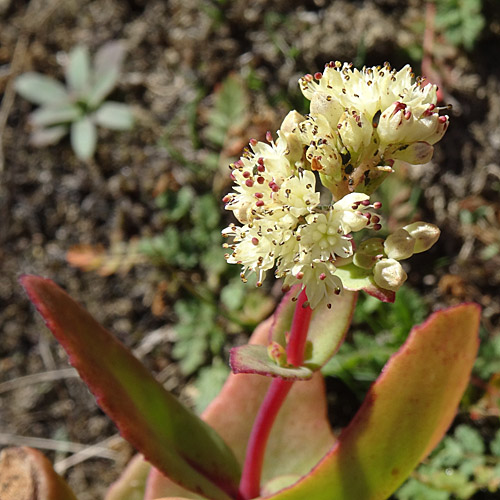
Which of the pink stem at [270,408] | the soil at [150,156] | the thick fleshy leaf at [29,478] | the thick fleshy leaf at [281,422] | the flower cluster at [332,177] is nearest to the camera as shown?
the flower cluster at [332,177]

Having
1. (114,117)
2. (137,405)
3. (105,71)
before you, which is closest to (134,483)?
(137,405)

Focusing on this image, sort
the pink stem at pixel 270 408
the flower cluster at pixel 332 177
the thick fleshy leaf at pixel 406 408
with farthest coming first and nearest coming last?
the thick fleshy leaf at pixel 406 408
the pink stem at pixel 270 408
the flower cluster at pixel 332 177

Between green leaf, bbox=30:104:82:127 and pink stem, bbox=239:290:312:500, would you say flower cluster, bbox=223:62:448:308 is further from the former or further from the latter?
green leaf, bbox=30:104:82:127

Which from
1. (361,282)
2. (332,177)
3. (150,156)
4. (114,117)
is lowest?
(150,156)

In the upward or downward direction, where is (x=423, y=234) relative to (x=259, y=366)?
upward

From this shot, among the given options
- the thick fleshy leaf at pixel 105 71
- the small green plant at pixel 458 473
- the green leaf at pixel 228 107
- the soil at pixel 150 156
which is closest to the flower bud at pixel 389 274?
the small green plant at pixel 458 473

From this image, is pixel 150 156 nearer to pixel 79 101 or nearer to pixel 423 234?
pixel 79 101

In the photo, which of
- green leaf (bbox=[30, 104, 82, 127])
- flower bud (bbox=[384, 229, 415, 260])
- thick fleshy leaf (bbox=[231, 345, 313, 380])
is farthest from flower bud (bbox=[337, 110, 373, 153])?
green leaf (bbox=[30, 104, 82, 127])

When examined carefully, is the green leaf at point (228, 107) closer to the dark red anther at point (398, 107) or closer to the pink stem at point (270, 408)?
the pink stem at point (270, 408)
